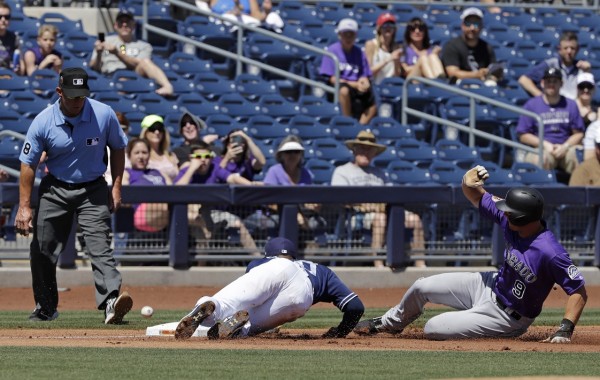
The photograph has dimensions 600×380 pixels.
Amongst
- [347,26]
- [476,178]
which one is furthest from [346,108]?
[476,178]

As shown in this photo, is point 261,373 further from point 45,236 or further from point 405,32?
point 405,32

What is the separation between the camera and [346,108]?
18.2m

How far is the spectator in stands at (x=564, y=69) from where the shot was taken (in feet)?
63.9

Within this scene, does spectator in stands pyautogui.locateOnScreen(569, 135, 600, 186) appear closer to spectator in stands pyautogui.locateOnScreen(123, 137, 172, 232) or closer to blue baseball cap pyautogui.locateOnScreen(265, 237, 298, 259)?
spectator in stands pyautogui.locateOnScreen(123, 137, 172, 232)

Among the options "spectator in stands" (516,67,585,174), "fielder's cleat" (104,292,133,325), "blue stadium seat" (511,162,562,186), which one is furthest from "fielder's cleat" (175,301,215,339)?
"spectator in stands" (516,67,585,174)

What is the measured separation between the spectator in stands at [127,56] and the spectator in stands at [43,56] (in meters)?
0.57

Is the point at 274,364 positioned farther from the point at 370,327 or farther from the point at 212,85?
the point at 212,85

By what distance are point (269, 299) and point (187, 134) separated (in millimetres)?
6078

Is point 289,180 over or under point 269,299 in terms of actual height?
over

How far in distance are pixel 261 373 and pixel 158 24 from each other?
11.9 m

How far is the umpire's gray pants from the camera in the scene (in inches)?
417

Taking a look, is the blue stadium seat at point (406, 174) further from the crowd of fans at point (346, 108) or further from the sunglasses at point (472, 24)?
the sunglasses at point (472, 24)

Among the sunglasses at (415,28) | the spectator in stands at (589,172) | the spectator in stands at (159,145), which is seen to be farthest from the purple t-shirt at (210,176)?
the sunglasses at (415,28)

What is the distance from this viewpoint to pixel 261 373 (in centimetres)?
742
